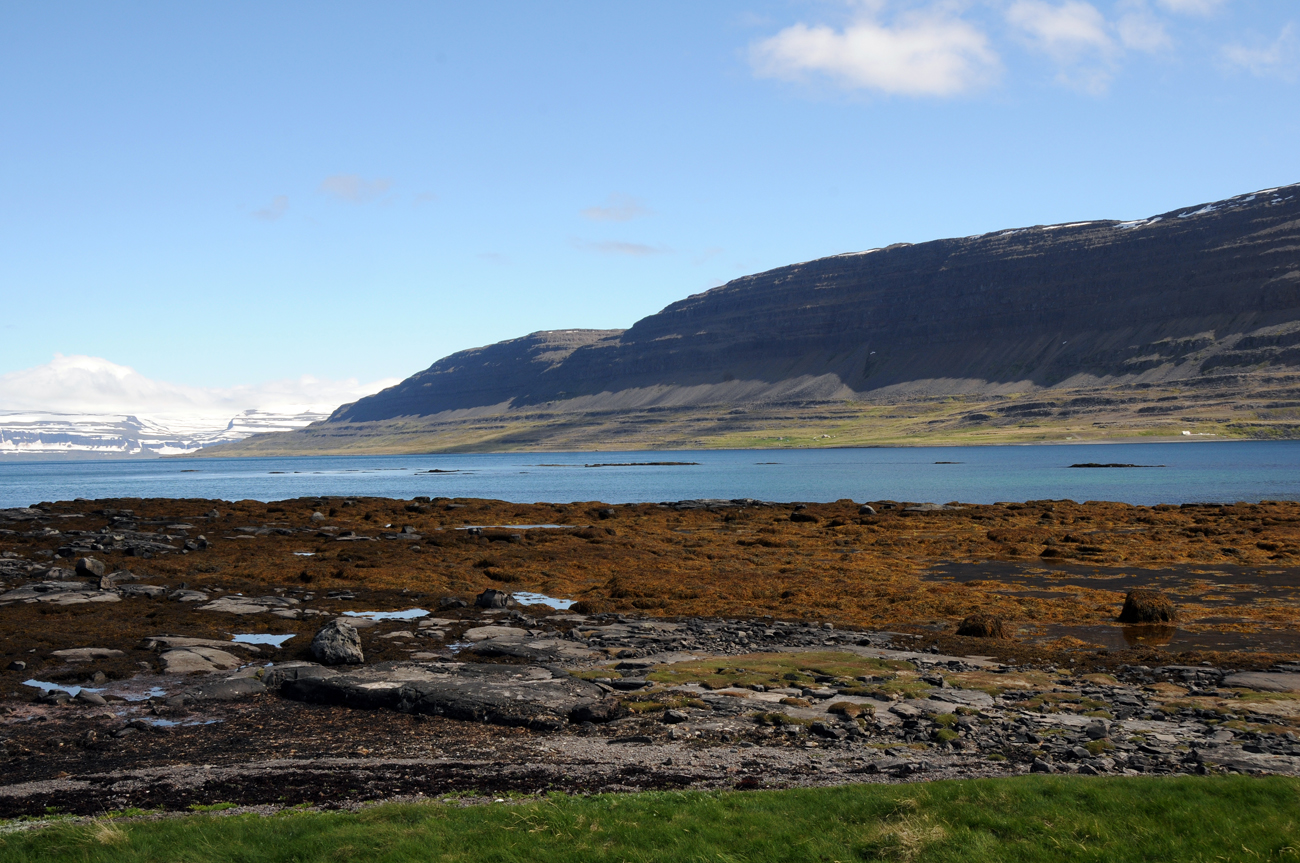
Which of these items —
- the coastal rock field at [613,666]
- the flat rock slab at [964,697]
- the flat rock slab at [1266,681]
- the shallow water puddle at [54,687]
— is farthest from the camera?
the shallow water puddle at [54,687]

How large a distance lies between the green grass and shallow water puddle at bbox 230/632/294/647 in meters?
14.1

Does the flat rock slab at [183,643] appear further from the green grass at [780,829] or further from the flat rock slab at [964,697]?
the flat rock slab at [964,697]

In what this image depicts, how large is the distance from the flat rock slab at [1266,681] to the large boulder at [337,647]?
20.2 m

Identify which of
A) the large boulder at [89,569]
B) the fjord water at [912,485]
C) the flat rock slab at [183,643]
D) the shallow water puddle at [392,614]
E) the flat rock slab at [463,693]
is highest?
the large boulder at [89,569]

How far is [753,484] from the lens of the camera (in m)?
123

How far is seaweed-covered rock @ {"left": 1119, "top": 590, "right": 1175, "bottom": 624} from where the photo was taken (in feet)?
91.9

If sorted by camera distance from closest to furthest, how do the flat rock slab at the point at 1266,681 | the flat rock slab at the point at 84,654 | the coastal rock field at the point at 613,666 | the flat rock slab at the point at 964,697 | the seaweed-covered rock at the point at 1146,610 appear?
1. the coastal rock field at the point at 613,666
2. the flat rock slab at the point at 964,697
3. the flat rock slab at the point at 1266,681
4. the flat rock slab at the point at 84,654
5. the seaweed-covered rock at the point at 1146,610

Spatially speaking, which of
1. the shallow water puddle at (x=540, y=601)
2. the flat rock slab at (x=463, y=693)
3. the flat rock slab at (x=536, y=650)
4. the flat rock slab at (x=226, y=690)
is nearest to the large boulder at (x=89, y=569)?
the shallow water puddle at (x=540, y=601)

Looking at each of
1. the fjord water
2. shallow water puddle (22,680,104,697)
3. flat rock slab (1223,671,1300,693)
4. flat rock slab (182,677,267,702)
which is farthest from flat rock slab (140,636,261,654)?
the fjord water

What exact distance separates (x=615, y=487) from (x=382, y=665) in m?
105

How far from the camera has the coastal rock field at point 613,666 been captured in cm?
1454

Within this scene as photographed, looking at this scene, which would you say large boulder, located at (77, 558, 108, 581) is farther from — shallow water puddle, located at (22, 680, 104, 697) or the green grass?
the green grass

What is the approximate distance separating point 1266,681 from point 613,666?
14.9 metres

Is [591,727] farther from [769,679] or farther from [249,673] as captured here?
[249,673]
